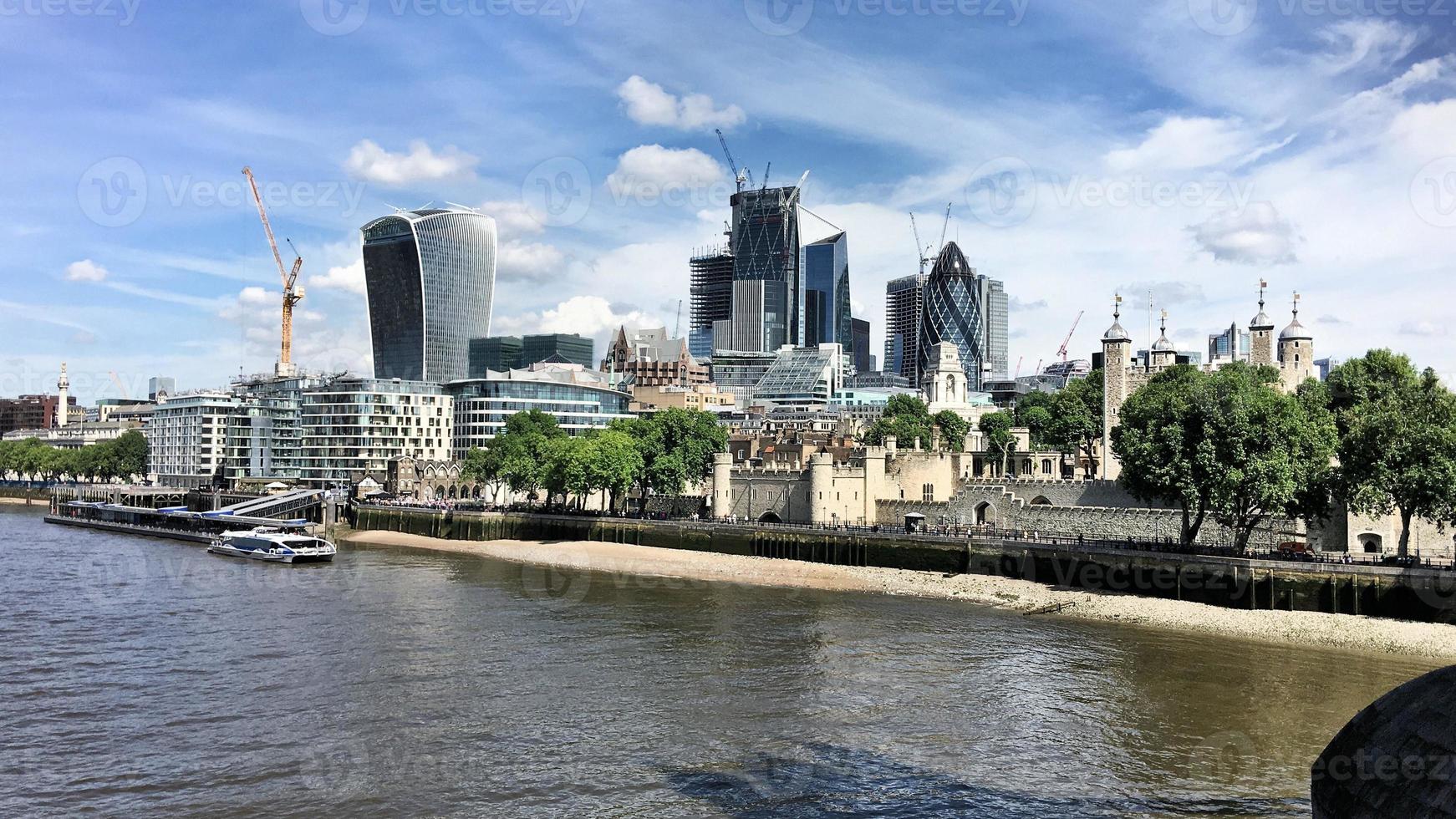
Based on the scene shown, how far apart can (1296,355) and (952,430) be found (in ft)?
137

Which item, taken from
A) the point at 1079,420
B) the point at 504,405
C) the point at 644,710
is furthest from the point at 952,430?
the point at 644,710

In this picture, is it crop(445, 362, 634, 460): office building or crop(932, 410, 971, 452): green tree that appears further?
crop(445, 362, 634, 460): office building

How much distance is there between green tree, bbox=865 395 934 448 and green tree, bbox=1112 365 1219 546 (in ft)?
148

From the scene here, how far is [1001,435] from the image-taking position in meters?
123

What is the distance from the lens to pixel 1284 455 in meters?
57.2

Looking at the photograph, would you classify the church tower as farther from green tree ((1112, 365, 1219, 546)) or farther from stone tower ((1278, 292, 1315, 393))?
green tree ((1112, 365, 1219, 546))

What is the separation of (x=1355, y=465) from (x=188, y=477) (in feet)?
557

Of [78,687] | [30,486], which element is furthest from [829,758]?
[30,486]

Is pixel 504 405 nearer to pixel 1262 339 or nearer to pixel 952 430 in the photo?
pixel 952 430

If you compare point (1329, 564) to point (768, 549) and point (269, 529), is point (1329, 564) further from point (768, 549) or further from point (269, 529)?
point (269, 529)

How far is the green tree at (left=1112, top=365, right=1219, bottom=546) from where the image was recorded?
194ft

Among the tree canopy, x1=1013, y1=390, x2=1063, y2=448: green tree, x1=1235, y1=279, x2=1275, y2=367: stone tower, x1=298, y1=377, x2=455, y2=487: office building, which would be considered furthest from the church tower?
x1=298, y1=377, x2=455, y2=487: office building

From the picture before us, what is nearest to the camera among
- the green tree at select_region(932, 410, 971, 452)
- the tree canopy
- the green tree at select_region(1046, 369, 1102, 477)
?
the tree canopy

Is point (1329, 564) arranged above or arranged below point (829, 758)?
above
